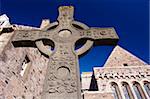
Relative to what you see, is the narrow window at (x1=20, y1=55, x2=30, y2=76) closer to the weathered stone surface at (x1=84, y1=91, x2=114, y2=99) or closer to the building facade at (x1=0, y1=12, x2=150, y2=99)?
the building facade at (x1=0, y1=12, x2=150, y2=99)

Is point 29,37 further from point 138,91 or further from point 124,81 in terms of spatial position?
point 138,91

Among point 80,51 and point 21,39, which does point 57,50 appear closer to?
point 80,51

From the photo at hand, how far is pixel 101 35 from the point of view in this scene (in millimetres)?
3891

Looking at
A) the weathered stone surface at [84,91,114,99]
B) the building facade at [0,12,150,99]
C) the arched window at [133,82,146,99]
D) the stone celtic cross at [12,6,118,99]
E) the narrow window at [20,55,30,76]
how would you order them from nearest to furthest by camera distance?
the stone celtic cross at [12,6,118,99] → the building facade at [0,12,150,99] → the narrow window at [20,55,30,76] → the weathered stone surface at [84,91,114,99] → the arched window at [133,82,146,99]

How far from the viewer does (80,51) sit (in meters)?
3.54

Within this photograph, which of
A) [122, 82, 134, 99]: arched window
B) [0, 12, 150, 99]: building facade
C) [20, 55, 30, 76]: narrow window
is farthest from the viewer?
[122, 82, 134, 99]: arched window

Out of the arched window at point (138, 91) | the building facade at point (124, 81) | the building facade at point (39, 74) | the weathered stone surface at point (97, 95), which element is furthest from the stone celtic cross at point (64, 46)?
the arched window at point (138, 91)

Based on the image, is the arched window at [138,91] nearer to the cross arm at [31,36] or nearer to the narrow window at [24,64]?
the narrow window at [24,64]

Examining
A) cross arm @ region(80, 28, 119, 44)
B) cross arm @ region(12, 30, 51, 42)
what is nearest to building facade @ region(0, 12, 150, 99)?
cross arm @ region(12, 30, 51, 42)

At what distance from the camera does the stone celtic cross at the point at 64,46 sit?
301 centimetres

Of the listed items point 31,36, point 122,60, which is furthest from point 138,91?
point 31,36

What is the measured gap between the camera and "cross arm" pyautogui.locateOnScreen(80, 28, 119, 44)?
379cm

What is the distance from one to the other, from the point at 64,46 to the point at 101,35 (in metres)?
0.84

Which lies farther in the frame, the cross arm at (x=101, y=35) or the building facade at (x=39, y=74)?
the building facade at (x=39, y=74)
